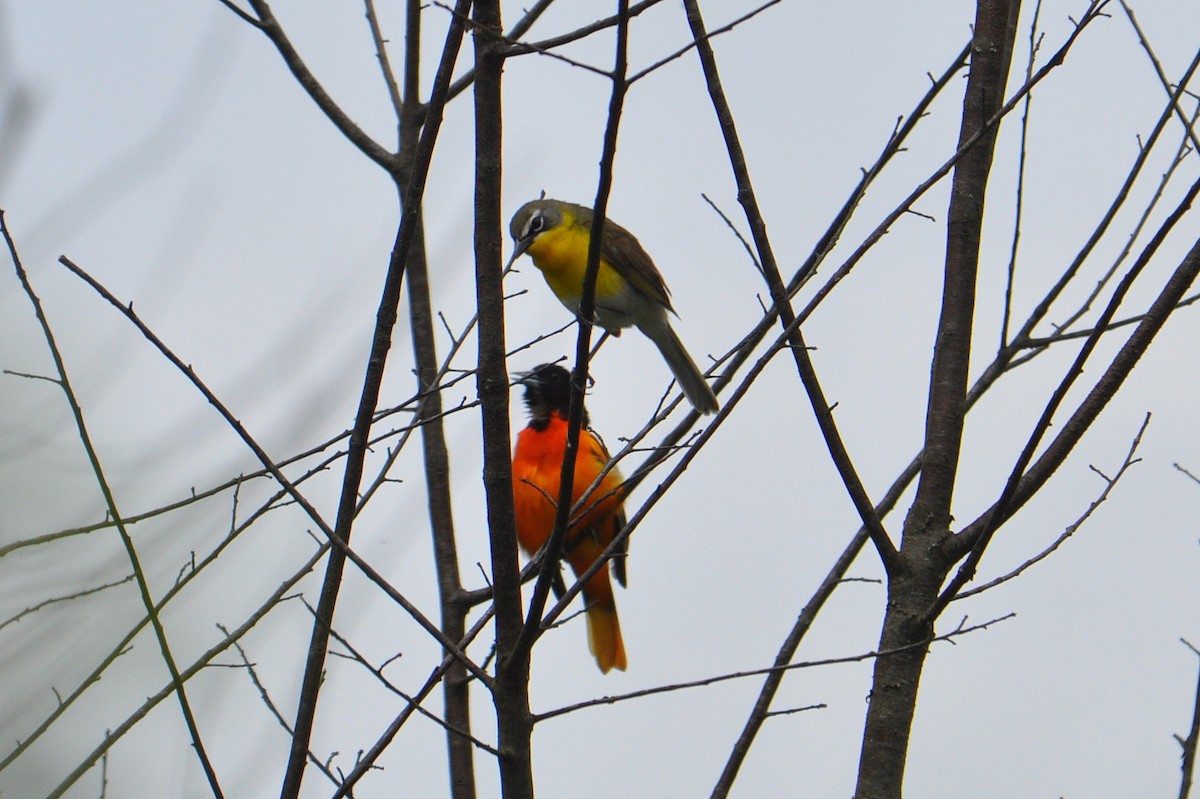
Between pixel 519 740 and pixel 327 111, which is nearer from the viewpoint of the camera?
pixel 519 740

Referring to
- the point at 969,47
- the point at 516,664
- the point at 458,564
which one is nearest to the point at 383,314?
the point at 516,664

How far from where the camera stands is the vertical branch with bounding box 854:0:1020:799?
282 cm

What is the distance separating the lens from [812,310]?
2742 millimetres

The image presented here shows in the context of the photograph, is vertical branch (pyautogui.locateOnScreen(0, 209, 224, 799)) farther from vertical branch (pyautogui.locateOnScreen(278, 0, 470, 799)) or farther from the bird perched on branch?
the bird perched on branch

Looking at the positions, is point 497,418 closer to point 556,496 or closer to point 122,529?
point 122,529

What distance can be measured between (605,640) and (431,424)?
9.75 ft

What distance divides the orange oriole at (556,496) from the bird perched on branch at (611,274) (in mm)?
536

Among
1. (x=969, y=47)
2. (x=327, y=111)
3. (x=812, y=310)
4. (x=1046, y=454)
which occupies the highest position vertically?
(x=327, y=111)

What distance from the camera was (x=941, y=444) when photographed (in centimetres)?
303

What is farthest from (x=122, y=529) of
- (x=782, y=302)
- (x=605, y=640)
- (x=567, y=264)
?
(x=605, y=640)

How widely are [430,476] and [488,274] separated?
1.95 metres

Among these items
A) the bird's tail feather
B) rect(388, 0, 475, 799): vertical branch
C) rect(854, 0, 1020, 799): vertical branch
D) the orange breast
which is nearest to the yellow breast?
the bird's tail feather

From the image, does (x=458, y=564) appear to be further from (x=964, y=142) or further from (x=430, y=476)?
(x=964, y=142)

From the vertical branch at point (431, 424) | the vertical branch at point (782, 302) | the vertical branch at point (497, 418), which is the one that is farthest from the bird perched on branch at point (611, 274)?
the vertical branch at point (497, 418)
